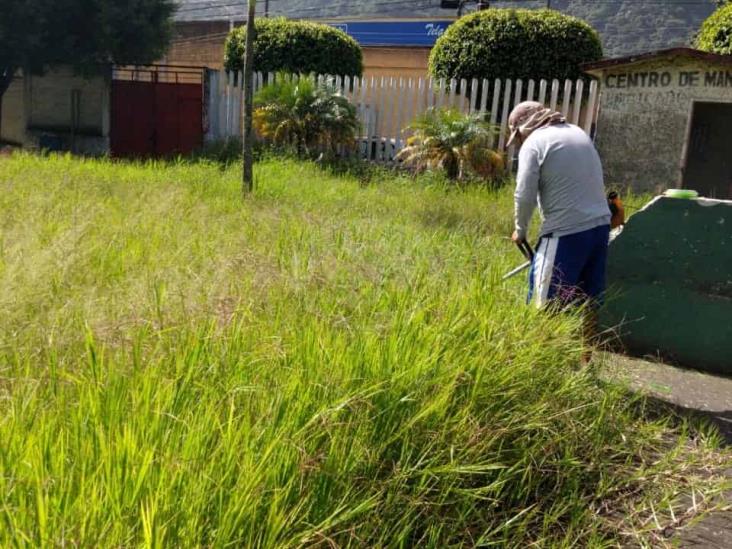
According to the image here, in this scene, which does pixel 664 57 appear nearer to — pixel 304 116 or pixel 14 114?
pixel 304 116

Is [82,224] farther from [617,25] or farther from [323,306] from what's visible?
[617,25]

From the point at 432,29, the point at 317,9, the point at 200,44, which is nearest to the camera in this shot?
the point at 432,29

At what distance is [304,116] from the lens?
11.9m

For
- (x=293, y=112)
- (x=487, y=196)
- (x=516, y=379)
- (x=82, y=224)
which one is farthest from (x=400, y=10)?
(x=516, y=379)

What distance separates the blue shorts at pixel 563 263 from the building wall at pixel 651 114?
19.4 ft

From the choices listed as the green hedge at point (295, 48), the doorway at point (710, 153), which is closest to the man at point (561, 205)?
the doorway at point (710, 153)

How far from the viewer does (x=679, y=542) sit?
9.36ft

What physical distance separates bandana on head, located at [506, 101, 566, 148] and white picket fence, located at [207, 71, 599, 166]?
6.52 m

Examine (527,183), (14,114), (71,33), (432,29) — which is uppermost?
(432,29)

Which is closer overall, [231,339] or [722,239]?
[231,339]

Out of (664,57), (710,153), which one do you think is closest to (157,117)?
(664,57)

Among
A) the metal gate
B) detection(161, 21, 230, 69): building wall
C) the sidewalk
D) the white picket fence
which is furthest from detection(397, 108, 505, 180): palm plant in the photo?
detection(161, 21, 230, 69): building wall

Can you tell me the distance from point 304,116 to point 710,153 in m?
6.17

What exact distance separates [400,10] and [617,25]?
1114 centimetres
